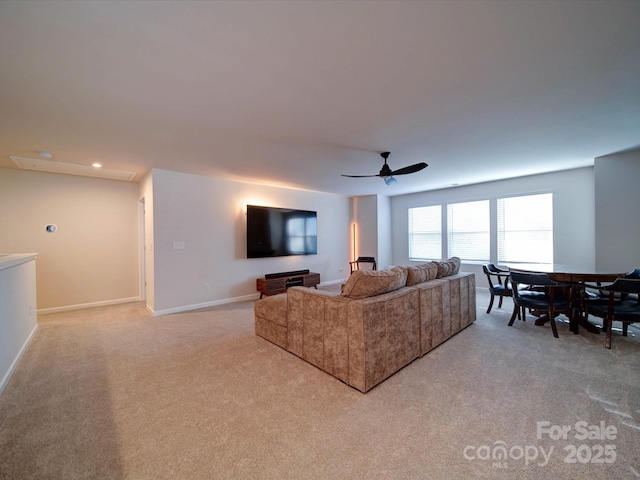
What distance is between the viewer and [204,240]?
16.1 feet

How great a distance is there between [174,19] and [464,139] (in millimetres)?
3281

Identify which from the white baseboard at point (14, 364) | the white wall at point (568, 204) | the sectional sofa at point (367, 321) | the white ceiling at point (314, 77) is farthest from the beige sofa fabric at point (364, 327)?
the white wall at point (568, 204)

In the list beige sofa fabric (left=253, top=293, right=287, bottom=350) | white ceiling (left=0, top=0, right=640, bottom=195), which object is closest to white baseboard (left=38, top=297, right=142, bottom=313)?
white ceiling (left=0, top=0, right=640, bottom=195)

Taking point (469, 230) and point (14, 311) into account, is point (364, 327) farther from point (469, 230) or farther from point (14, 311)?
point (469, 230)

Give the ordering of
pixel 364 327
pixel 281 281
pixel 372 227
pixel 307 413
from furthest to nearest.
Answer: pixel 372 227 < pixel 281 281 < pixel 364 327 < pixel 307 413

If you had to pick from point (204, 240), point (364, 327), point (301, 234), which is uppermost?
point (301, 234)

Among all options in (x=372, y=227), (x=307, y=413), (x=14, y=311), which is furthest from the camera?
(x=372, y=227)

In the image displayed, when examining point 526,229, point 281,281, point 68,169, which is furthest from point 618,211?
point 68,169

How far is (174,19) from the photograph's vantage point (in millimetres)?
1447

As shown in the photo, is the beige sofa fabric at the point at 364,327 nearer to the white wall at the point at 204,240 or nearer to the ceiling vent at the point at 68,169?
the white wall at the point at 204,240

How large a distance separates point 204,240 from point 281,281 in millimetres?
1724

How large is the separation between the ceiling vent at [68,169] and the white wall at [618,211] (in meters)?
8.09

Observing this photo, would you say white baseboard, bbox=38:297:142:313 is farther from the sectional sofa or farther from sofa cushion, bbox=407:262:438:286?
sofa cushion, bbox=407:262:438:286

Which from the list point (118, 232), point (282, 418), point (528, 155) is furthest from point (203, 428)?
point (528, 155)
